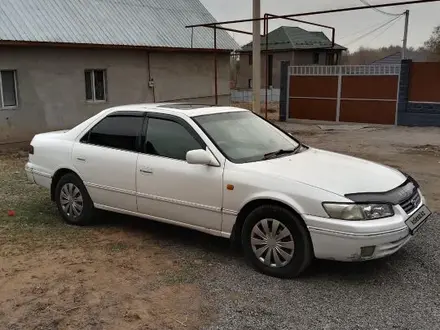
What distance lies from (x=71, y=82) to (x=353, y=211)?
1206 centimetres

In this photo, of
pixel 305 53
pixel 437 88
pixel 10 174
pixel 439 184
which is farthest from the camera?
pixel 305 53

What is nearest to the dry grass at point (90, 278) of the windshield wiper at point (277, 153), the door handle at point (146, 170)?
the door handle at point (146, 170)

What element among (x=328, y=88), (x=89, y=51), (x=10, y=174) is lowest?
(x=10, y=174)

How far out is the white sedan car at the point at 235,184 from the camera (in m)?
4.15

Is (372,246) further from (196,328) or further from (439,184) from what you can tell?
(439,184)

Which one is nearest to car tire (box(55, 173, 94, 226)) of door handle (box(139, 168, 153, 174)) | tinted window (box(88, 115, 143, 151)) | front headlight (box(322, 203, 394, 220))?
tinted window (box(88, 115, 143, 151))

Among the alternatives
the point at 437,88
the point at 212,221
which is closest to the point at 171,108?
the point at 212,221

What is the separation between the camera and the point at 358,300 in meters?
4.00

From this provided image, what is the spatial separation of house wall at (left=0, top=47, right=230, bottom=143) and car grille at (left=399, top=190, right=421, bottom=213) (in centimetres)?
1114

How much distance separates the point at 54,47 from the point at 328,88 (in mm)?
10949

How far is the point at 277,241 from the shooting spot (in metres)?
4.40

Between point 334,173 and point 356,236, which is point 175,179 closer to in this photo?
point 334,173

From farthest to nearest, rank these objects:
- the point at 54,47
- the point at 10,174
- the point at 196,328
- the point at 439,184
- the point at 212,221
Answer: the point at 54,47 < the point at 10,174 < the point at 439,184 < the point at 212,221 < the point at 196,328

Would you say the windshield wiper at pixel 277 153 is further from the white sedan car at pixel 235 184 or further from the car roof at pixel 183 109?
the car roof at pixel 183 109
